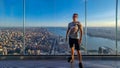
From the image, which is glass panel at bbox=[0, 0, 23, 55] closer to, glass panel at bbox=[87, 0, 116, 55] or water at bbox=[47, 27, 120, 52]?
water at bbox=[47, 27, 120, 52]

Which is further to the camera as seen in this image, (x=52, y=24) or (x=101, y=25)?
(x=52, y=24)

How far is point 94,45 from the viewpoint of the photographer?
11.1m

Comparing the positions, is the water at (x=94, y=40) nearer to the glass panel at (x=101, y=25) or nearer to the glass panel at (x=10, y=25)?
the glass panel at (x=101, y=25)

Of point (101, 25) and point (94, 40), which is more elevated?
point (101, 25)

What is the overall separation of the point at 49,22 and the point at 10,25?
58.0 inches

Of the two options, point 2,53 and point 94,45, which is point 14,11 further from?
point 94,45

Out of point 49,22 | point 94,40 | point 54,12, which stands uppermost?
point 54,12

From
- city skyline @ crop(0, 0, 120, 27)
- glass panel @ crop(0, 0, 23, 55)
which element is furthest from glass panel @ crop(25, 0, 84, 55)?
glass panel @ crop(0, 0, 23, 55)

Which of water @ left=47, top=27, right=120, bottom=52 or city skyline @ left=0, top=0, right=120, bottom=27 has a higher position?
city skyline @ left=0, top=0, right=120, bottom=27

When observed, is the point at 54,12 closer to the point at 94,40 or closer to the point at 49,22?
the point at 49,22

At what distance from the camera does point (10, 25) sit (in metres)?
11.0

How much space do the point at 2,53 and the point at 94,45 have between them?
3505mm

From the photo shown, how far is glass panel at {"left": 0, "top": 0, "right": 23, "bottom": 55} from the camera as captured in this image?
11.0 m

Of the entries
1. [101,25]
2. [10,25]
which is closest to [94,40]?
[101,25]
